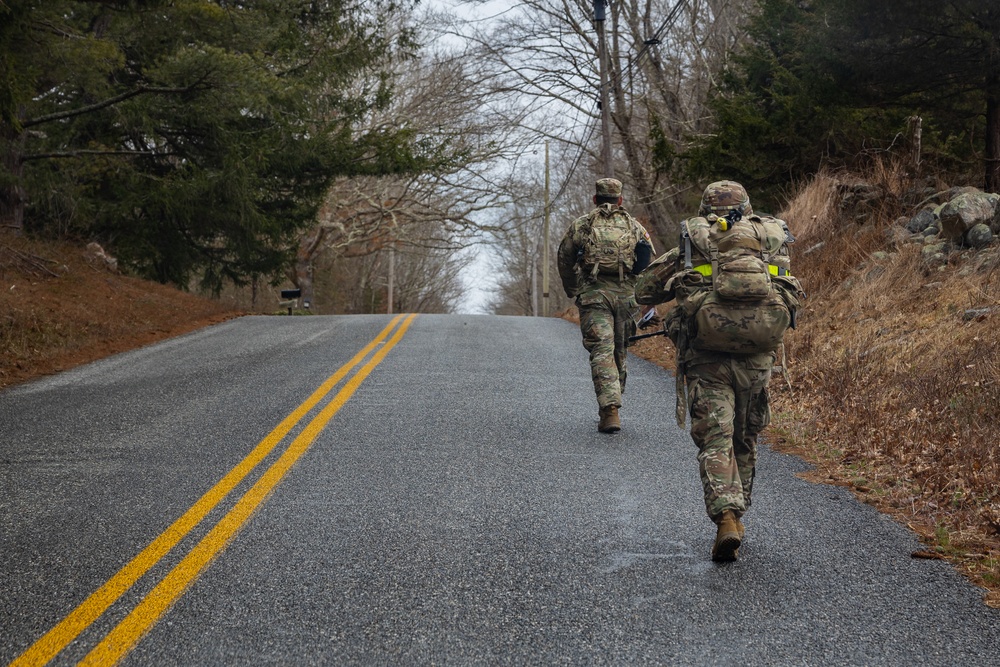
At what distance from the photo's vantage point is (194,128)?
19453 mm

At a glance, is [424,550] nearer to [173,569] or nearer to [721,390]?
[173,569]

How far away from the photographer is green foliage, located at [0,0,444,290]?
14.8 metres

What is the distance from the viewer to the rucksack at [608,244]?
8039 millimetres

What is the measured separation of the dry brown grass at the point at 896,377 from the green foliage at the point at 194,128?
9075mm

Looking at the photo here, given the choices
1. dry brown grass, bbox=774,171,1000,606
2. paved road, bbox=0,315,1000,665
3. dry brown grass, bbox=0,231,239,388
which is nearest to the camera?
paved road, bbox=0,315,1000,665

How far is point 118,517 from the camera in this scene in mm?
5074

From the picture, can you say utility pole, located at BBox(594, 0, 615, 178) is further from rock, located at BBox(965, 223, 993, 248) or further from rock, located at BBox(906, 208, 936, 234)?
rock, located at BBox(965, 223, 993, 248)

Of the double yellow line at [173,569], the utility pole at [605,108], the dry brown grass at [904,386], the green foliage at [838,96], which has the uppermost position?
the utility pole at [605,108]

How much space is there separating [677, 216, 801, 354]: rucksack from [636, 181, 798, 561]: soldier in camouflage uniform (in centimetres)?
2

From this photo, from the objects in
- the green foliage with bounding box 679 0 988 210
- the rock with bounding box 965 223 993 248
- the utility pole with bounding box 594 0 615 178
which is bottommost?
the rock with bounding box 965 223 993 248

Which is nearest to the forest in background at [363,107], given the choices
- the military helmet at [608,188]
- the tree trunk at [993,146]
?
the tree trunk at [993,146]

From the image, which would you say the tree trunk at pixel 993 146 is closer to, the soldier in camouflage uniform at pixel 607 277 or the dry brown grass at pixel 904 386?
the dry brown grass at pixel 904 386

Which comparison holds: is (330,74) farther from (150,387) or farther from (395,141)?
(150,387)

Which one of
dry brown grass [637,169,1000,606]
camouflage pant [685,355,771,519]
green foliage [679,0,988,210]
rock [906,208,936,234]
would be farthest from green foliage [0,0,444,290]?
camouflage pant [685,355,771,519]
